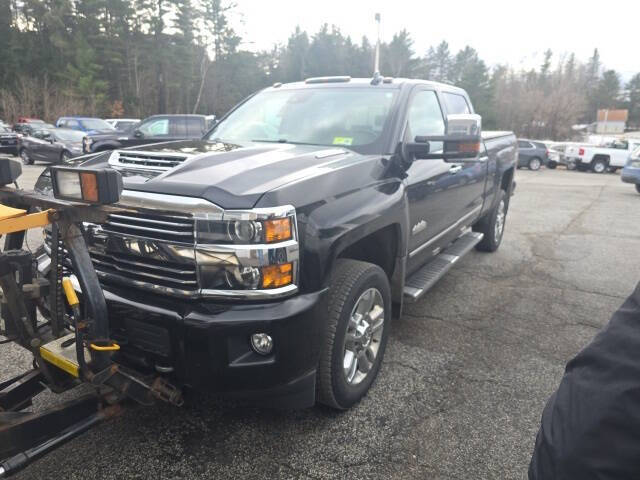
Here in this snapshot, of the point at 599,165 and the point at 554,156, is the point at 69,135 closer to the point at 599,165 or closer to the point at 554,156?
the point at 554,156

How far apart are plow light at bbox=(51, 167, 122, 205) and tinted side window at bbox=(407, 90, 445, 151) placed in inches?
90.5

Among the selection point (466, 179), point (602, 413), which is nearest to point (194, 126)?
point (466, 179)

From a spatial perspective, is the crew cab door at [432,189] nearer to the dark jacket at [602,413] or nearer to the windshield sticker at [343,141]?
the windshield sticker at [343,141]

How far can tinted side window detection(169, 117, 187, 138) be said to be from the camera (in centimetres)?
1420

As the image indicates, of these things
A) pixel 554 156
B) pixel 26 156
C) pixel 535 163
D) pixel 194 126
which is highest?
pixel 194 126

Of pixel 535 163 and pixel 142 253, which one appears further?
pixel 535 163

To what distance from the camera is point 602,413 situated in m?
0.95

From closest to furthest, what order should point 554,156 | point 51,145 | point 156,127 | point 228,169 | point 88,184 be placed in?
point 88,184
point 228,169
point 156,127
point 51,145
point 554,156

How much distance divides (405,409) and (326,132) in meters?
1.96

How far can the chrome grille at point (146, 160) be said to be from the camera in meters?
2.48

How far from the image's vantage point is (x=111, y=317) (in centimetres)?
226

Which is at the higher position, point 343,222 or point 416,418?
point 343,222

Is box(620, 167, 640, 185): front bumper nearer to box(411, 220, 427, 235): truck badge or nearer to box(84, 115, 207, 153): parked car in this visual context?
box(84, 115, 207, 153): parked car

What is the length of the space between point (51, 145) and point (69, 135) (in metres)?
1.02
